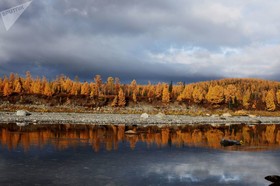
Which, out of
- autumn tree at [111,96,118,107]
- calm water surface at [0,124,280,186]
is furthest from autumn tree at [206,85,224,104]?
calm water surface at [0,124,280,186]

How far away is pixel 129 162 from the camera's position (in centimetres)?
2350

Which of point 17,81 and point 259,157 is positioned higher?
point 17,81

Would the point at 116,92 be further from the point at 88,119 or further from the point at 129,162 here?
the point at 129,162

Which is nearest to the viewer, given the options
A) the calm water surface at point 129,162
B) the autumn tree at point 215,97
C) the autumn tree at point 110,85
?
the calm water surface at point 129,162

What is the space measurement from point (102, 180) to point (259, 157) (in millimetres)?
15924

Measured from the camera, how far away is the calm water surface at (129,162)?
1848 cm

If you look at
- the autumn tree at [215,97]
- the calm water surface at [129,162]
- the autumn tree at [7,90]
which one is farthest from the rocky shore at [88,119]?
the autumn tree at [215,97]

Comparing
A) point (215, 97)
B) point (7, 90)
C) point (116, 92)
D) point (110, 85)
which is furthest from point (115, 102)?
point (215, 97)

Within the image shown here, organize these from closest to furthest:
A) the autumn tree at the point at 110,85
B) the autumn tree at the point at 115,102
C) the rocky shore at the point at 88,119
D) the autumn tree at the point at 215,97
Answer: the rocky shore at the point at 88,119 → the autumn tree at the point at 115,102 → the autumn tree at the point at 215,97 → the autumn tree at the point at 110,85

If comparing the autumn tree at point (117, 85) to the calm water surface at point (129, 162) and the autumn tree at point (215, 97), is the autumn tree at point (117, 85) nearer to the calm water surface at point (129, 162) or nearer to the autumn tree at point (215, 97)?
the autumn tree at point (215, 97)

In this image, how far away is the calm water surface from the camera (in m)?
18.5

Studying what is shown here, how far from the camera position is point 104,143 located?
110 ft

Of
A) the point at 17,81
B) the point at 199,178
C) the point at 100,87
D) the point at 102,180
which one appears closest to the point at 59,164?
the point at 102,180

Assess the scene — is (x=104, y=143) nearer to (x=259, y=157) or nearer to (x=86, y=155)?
(x=86, y=155)
